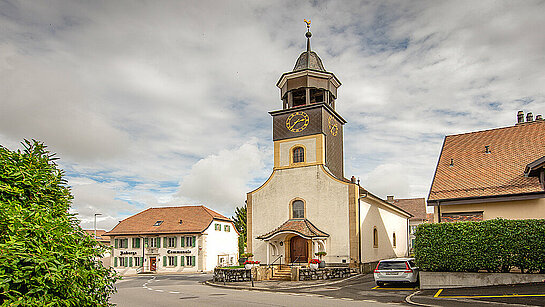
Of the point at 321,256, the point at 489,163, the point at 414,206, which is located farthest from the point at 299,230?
the point at 414,206

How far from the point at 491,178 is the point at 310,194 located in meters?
12.6

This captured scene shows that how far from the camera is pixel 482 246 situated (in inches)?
694

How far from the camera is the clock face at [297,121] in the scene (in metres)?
33.0

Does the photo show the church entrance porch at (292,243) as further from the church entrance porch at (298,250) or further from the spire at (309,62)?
the spire at (309,62)

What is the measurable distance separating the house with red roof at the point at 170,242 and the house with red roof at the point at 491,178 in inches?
Result: 1236

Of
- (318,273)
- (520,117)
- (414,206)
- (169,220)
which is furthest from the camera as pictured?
(414,206)

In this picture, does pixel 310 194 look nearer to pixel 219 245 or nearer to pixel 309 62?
pixel 309 62

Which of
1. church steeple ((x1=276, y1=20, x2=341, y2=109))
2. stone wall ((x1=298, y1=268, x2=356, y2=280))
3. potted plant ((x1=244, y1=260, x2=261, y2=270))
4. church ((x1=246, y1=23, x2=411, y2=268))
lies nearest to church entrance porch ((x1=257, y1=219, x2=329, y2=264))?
church ((x1=246, y1=23, x2=411, y2=268))

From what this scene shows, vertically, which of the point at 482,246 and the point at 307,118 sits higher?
the point at 307,118

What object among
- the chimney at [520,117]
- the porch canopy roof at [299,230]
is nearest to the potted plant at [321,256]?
the porch canopy roof at [299,230]

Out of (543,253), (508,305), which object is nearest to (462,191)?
(543,253)

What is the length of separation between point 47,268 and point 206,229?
153 ft

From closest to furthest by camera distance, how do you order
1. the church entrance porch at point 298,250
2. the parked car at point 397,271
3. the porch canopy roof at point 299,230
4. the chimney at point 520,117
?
the parked car at point 397,271
the porch canopy roof at point 299,230
the chimney at point 520,117
the church entrance porch at point 298,250

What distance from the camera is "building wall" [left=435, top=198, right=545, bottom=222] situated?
20344mm
